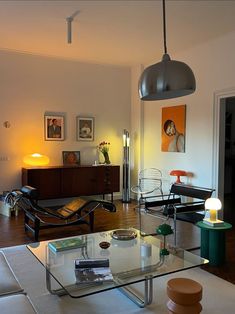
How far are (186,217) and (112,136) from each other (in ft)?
12.6

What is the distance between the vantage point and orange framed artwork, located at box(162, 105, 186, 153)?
21.8 ft

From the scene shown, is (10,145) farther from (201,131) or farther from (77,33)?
(201,131)

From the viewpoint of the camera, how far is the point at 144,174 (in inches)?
306

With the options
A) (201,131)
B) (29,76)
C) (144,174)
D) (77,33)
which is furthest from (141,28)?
(144,174)

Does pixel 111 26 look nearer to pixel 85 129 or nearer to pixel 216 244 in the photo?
pixel 85 129

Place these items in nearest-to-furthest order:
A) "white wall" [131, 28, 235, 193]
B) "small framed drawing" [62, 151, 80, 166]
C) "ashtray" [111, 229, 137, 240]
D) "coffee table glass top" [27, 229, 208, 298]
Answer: "coffee table glass top" [27, 229, 208, 298] → "ashtray" [111, 229, 137, 240] → "white wall" [131, 28, 235, 193] → "small framed drawing" [62, 151, 80, 166]

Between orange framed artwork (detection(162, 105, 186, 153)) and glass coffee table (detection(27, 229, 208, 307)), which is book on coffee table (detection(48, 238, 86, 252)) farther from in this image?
orange framed artwork (detection(162, 105, 186, 153))

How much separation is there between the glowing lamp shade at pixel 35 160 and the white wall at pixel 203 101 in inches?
108

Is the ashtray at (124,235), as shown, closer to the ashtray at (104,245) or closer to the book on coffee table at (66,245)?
the ashtray at (104,245)

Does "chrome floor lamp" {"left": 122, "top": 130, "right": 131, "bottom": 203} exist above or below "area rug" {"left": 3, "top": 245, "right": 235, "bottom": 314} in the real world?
above

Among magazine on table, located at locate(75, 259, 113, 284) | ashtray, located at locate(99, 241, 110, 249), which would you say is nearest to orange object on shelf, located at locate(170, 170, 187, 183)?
ashtray, located at locate(99, 241, 110, 249)

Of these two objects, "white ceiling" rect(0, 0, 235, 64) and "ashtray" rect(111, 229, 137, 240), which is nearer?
"ashtray" rect(111, 229, 137, 240)

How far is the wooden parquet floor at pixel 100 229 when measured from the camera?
3.63 meters

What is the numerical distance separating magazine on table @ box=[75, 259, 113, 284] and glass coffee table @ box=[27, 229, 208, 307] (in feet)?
0.14
